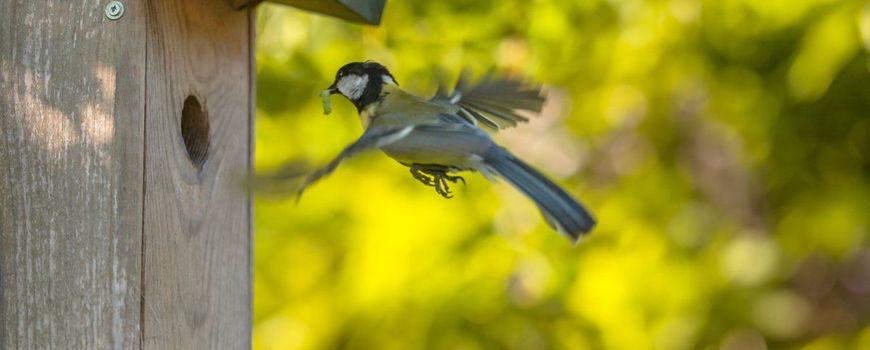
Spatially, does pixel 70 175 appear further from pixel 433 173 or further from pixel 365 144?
pixel 433 173

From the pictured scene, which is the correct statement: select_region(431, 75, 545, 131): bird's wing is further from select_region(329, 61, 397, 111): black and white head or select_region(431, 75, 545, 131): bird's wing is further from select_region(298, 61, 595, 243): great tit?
select_region(329, 61, 397, 111): black and white head

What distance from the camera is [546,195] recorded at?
2.01 m

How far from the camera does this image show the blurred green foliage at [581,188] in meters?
3.21

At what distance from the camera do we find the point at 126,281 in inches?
78.7

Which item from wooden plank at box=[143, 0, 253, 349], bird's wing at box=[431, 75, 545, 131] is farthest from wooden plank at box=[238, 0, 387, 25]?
bird's wing at box=[431, 75, 545, 131]

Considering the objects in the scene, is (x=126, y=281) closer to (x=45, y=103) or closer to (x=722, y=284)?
(x=45, y=103)

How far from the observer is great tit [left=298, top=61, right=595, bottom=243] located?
6.50 feet

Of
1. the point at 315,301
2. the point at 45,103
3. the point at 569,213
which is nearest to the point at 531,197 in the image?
the point at 569,213

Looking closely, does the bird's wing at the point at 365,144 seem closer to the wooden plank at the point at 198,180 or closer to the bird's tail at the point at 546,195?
the bird's tail at the point at 546,195

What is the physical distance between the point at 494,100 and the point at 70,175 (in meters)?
0.78

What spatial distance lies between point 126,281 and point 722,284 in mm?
1894

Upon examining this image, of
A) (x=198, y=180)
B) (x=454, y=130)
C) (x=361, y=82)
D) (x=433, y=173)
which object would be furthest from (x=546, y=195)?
(x=198, y=180)

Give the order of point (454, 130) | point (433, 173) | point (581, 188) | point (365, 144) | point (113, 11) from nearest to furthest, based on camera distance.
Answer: point (365, 144) → point (113, 11) → point (454, 130) → point (433, 173) → point (581, 188)

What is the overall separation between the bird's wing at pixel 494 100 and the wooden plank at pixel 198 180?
393mm
